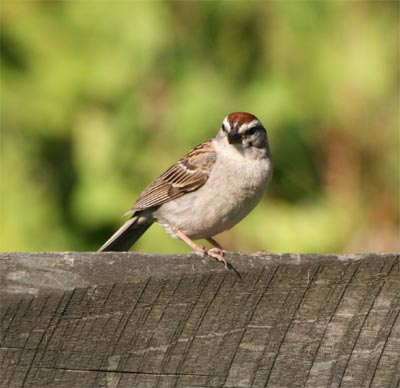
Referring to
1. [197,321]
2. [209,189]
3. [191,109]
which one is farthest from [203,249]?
[197,321]

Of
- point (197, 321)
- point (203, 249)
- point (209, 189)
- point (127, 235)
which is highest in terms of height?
point (197, 321)

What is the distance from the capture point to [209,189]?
4449mm

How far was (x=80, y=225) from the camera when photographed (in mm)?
4664

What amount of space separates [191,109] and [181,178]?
1.14 feet

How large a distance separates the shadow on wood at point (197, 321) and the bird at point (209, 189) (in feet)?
6.49

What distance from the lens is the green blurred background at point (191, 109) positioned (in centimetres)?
449

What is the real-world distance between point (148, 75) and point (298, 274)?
8.32 feet

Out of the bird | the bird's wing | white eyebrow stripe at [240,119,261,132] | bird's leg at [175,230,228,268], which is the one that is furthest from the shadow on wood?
the bird's wing

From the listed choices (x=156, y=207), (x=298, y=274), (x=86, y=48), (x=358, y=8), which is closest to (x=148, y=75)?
(x=86, y=48)

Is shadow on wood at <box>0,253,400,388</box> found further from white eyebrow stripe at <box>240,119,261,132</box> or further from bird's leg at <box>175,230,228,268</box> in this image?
white eyebrow stripe at <box>240,119,261,132</box>

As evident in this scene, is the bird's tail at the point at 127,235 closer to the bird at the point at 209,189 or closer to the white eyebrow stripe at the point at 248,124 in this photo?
the bird at the point at 209,189

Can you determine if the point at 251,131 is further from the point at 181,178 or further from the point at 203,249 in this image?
the point at 203,249

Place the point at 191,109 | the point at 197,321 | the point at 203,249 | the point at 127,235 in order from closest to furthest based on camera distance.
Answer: the point at 197,321 < the point at 203,249 < the point at 191,109 < the point at 127,235

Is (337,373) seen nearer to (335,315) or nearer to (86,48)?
(335,315)
